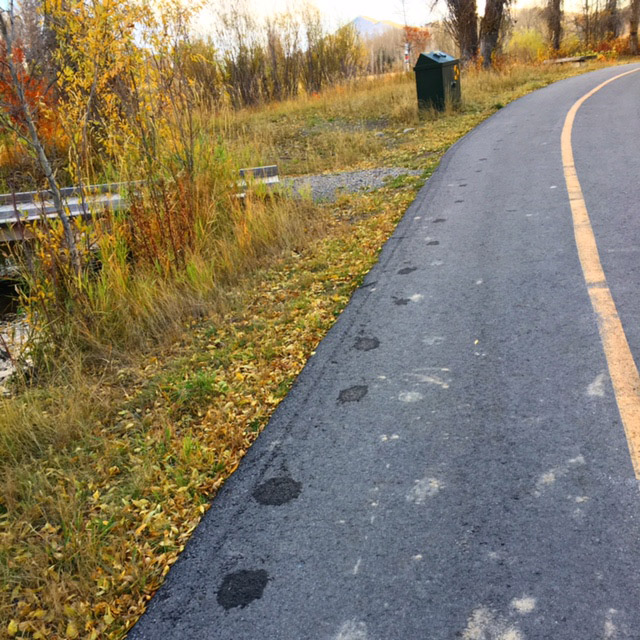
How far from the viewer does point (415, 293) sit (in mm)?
4328

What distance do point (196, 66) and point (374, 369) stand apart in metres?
14.8

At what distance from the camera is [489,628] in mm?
1805

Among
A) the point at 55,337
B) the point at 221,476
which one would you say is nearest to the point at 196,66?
the point at 55,337

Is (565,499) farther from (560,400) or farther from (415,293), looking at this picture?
(415,293)

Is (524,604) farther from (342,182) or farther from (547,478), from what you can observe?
(342,182)

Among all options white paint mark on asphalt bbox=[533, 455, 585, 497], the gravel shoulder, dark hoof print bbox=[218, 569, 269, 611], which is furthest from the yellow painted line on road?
the gravel shoulder

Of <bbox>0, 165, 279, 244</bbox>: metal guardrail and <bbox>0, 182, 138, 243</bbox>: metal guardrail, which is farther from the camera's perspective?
<bbox>0, 165, 279, 244</bbox>: metal guardrail

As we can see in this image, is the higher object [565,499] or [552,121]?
[552,121]

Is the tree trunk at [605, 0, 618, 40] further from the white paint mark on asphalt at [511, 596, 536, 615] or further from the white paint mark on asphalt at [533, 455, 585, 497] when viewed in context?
the white paint mark on asphalt at [511, 596, 536, 615]

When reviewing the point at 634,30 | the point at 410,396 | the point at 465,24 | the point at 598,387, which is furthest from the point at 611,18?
the point at 410,396

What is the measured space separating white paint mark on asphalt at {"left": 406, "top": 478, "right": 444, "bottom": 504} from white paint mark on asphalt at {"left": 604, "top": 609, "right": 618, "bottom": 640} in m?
0.77

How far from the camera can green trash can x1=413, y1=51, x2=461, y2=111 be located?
1220 centimetres

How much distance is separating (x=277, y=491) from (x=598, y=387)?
5.35 feet

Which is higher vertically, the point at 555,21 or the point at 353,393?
the point at 555,21
